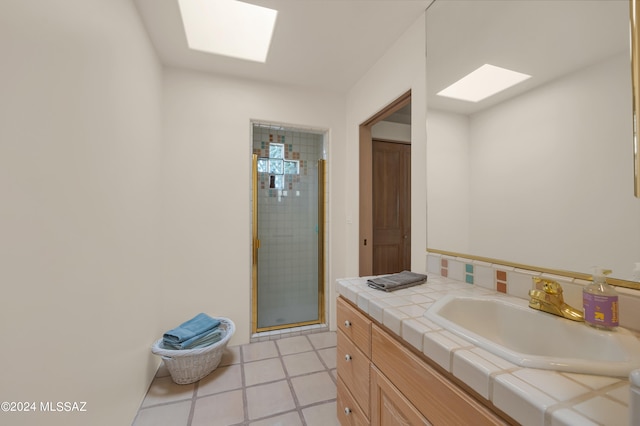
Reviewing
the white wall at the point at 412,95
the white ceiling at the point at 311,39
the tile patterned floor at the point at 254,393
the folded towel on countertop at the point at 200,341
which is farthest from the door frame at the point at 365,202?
the folded towel on countertop at the point at 200,341

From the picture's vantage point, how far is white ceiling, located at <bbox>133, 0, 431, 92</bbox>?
5.11 feet

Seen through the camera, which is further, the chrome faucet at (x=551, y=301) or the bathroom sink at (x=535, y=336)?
the chrome faucet at (x=551, y=301)

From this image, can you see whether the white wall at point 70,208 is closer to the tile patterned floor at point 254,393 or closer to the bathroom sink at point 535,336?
the tile patterned floor at point 254,393

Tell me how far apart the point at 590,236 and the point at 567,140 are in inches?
13.9

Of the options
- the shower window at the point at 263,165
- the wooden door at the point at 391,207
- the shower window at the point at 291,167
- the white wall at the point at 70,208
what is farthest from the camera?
the wooden door at the point at 391,207

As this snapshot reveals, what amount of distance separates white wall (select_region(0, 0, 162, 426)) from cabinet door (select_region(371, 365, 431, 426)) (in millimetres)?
1105

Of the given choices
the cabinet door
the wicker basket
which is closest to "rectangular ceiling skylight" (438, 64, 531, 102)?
the cabinet door

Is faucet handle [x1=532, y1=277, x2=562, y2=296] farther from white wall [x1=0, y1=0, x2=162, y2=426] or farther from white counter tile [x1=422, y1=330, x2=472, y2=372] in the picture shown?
white wall [x1=0, y1=0, x2=162, y2=426]

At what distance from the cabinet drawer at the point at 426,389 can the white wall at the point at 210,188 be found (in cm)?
171

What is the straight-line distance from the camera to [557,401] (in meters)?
0.47

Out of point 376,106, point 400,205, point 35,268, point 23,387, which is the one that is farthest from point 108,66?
point 400,205

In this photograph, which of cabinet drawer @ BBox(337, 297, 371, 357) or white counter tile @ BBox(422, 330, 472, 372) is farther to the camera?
cabinet drawer @ BBox(337, 297, 371, 357)

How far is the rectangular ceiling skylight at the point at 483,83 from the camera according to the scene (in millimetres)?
1110

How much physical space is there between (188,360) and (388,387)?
1.51 m
